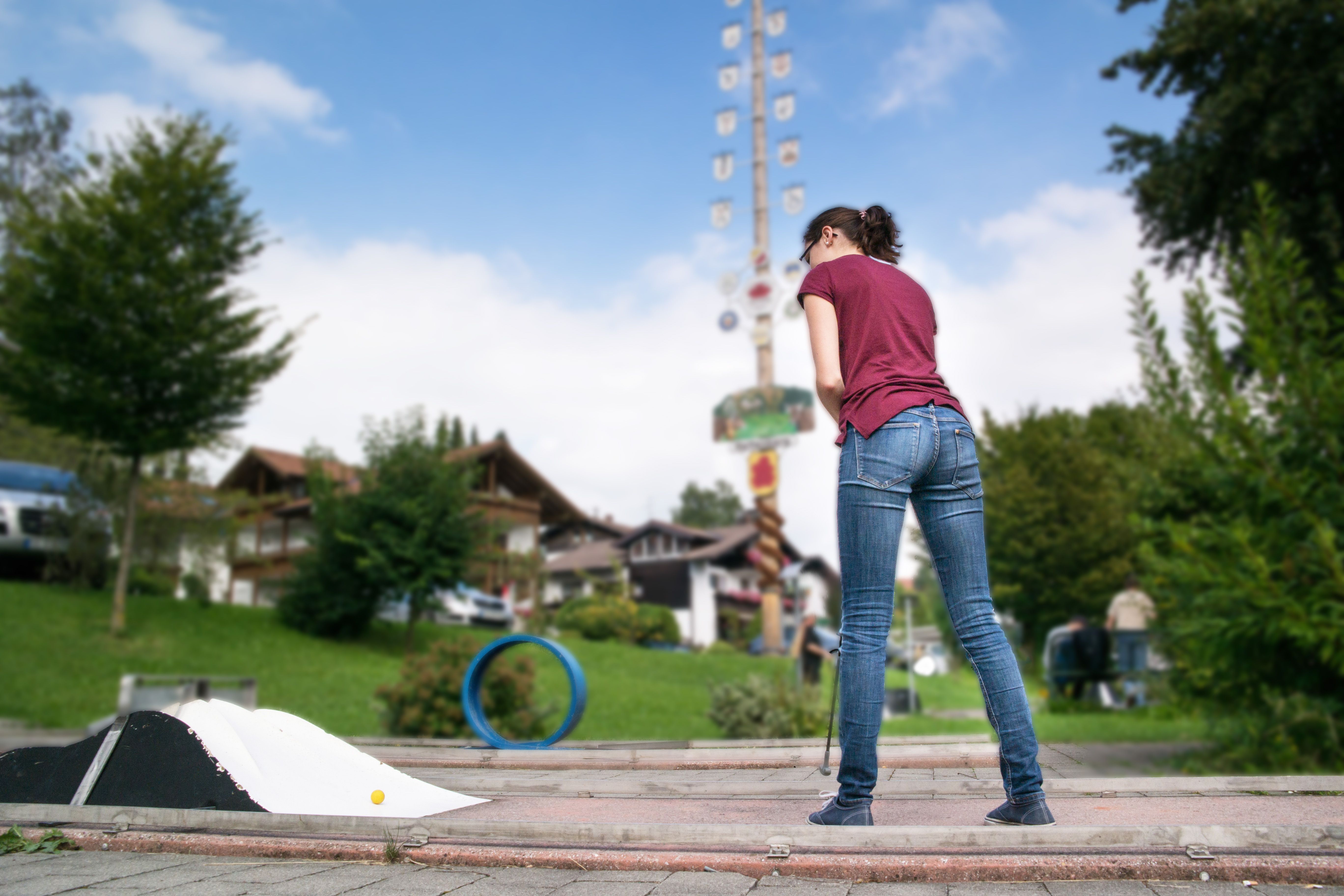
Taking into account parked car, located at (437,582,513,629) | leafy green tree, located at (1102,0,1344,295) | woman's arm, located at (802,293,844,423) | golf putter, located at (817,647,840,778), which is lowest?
golf putter, located at (817,647,840,778)

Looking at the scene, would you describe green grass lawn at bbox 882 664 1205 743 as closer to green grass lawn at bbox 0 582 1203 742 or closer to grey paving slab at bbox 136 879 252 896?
green grass lawn at bbox 0 582 1203 742

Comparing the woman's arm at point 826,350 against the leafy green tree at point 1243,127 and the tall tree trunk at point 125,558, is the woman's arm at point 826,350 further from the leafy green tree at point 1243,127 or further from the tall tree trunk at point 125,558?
the tall tree trunk at point 125,558

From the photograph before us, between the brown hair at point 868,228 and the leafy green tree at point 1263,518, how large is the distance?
4.25 meters

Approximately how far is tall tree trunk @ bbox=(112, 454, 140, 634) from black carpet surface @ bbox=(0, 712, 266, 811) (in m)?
16.1

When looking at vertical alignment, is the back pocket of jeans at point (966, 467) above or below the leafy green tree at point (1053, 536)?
below

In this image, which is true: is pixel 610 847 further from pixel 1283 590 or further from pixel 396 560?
pixel 396 560

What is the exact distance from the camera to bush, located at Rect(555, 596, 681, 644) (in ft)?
109

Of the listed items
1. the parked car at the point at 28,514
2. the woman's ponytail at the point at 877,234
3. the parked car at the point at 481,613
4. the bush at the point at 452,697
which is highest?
the parked car at the point at 28,514

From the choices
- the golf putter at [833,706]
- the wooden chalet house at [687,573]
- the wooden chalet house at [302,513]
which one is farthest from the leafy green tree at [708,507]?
the golf putter at [833,706]

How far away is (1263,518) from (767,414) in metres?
16.5

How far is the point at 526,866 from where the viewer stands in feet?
8.17

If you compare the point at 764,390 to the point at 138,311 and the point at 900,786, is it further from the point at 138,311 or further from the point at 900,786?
the point at 900,786

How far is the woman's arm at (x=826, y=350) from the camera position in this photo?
9.76 feet

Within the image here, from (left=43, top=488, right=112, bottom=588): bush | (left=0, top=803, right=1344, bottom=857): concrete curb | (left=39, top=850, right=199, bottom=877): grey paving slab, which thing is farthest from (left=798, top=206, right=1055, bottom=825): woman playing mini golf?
(left=43, top=488, right=112, bottom=588): bush
